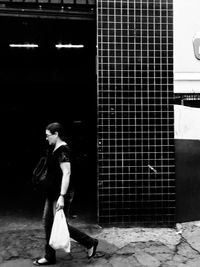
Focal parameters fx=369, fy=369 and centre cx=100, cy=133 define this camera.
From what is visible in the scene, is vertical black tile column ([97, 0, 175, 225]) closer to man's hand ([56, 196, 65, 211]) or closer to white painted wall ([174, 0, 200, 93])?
white painted wall ([174, 0, 200, 93])

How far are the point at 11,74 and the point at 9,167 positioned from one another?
354 cm

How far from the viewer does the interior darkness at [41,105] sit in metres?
8.45

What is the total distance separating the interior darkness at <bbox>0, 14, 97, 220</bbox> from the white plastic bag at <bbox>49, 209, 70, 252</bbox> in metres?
3.15

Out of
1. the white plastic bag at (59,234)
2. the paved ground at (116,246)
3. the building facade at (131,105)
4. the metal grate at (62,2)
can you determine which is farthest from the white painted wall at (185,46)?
the white plastic bag at (59,234)

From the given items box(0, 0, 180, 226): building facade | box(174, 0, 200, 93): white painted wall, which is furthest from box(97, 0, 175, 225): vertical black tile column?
box(174, 0, 200, 93): white painted wall

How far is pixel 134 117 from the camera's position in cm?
601

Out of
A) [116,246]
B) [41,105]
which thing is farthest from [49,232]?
[41,105]

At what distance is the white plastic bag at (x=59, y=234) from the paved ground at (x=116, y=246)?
0.48 m

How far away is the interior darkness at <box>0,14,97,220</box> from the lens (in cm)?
845

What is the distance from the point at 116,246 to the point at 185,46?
3542 millimetres

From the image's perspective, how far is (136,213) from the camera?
19.7 ft

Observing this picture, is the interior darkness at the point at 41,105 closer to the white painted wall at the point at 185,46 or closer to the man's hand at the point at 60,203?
the white painted wall at the point at 185,46

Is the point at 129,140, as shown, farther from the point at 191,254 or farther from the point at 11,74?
the point at 11,74

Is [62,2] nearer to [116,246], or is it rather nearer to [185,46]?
[185,46]
